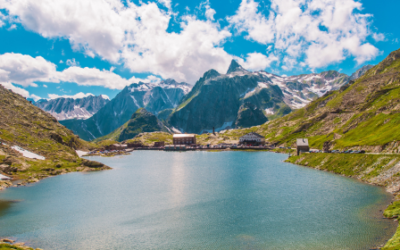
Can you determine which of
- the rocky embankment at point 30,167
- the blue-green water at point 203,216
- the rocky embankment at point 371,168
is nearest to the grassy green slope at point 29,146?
the rocky embankment at point 30,167

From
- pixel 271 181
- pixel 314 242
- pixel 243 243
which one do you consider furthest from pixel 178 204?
pixel 271 181

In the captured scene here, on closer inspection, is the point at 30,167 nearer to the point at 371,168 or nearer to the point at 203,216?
the point at 203,216

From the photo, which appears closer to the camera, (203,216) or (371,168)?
(203,216)

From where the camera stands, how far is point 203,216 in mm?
53094

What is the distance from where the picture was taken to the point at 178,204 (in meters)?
62.8

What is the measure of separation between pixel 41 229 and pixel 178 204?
96.4 feet

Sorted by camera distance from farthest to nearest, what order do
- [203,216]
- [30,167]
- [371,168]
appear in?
[30,167] → [371,168] → [203,216]

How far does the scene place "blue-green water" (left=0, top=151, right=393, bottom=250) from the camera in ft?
134

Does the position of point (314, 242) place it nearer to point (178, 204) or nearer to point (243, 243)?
point (243, 243)

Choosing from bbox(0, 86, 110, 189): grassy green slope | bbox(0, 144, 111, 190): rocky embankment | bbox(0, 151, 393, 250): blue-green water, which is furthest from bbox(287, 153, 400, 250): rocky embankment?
bbox(0, 86, 110, 189): grassy green slope

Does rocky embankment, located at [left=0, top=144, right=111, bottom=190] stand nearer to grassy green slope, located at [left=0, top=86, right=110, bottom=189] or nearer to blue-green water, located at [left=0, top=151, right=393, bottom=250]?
grassy green slope, located at [left=0, top=86, right=110, bottom=189]

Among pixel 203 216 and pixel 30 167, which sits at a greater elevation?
pixel 30 167

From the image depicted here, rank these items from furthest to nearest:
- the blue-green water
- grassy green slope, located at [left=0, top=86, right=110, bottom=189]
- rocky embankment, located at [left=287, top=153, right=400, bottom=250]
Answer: grassy green slope, located at [left=0, top=86, right=110, bottom=189] → rocky embankment, located at [left=287, top=153, right=400, bottom=250] → the blue-green water

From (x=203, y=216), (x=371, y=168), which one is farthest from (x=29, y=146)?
(x=371, y=168)
